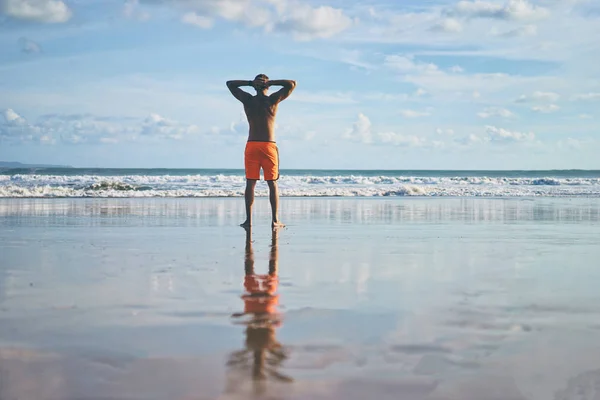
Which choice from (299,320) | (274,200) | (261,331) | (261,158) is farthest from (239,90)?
(261,331)

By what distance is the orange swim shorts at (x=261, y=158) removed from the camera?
27.8 feet

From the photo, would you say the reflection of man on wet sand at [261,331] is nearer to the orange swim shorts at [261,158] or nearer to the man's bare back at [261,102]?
the orange swim shorts at [261,158]

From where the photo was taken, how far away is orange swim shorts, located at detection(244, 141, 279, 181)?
847 cm

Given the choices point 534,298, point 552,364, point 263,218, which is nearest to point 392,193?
point 263,218

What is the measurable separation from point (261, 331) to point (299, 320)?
11.8 inches

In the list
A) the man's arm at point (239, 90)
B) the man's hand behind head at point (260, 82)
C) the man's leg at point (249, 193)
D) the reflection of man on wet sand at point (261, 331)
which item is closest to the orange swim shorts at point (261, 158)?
the man's leg at point (249, 193)

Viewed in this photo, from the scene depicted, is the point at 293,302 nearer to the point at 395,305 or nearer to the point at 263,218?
the point at 395,305

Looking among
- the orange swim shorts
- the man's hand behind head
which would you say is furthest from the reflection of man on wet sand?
the man's hand behind head

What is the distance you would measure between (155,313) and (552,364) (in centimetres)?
187

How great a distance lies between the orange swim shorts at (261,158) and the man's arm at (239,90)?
22.2 inches

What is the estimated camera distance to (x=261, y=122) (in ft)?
27.6

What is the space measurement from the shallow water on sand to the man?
1877 millimetres

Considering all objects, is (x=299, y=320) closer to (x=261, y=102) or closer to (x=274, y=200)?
(x=261, y=102)

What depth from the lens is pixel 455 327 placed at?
305 cm
